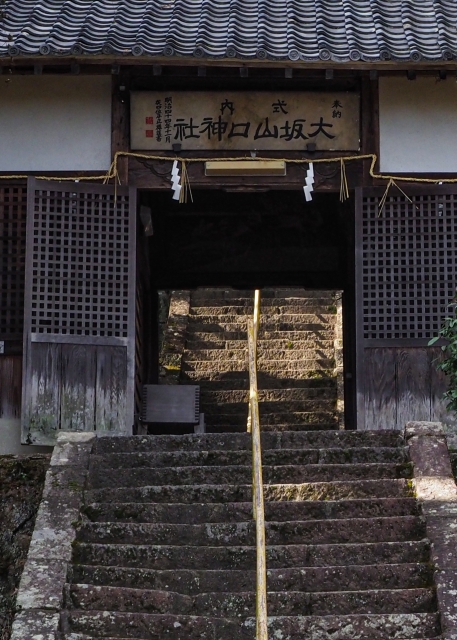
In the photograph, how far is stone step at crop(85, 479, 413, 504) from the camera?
29.9 feet

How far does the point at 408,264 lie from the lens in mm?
11953

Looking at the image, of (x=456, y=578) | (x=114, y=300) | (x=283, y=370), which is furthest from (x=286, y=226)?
(x=456, y=578)

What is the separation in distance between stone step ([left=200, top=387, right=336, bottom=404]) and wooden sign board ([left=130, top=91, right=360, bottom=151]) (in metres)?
6.70

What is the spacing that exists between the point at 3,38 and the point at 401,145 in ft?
14.3

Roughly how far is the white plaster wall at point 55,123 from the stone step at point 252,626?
566 cm

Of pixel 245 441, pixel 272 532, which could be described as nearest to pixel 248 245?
pixel 245 441

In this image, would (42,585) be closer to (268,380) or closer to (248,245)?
(248,245)

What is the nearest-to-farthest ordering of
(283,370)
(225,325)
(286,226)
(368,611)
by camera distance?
(368,611)
(286,226)
(283,370)
(225,325)

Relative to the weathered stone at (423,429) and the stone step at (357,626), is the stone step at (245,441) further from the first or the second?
the stone step at (357,626)

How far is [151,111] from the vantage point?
12.0 metres

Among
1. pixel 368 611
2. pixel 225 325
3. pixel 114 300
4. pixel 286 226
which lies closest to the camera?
pixel 368 611

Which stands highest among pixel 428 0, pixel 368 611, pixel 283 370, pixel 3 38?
pixel 428 0

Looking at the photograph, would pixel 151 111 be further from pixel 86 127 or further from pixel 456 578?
pixel 456 578

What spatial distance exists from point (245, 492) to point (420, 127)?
4.92 meters
